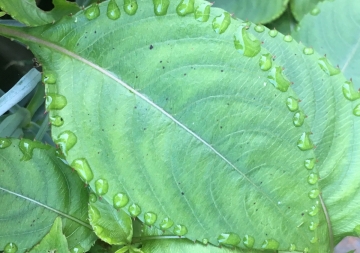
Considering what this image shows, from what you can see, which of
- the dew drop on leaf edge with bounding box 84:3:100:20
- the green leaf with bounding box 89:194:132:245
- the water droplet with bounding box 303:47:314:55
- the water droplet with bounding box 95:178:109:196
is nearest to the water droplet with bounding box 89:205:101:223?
the green leaf with bounding box 89:194:132:245

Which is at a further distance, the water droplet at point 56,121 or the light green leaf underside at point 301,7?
the light green leaf underside at point 301,7

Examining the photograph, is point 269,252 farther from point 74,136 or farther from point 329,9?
point 329,9

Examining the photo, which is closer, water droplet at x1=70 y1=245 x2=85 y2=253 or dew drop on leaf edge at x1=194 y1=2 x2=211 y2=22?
dew drop on leaf edge at x1=194 y1=2 x2=211 y2=22

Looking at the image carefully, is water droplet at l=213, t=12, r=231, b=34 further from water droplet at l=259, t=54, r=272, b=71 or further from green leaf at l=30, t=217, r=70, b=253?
green leaf at l=30, t=217, r=70, b=253

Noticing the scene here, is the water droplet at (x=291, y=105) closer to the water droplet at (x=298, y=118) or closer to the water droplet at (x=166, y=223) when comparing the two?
the water droplet at (x=298, y=118)

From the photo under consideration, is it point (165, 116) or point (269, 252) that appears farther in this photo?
point (269, 252)

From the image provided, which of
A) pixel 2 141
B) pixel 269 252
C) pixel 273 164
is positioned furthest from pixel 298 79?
pixel 2 141

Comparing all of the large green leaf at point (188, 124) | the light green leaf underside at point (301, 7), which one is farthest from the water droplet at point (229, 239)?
the light green leaf underside at point (301, 7)
